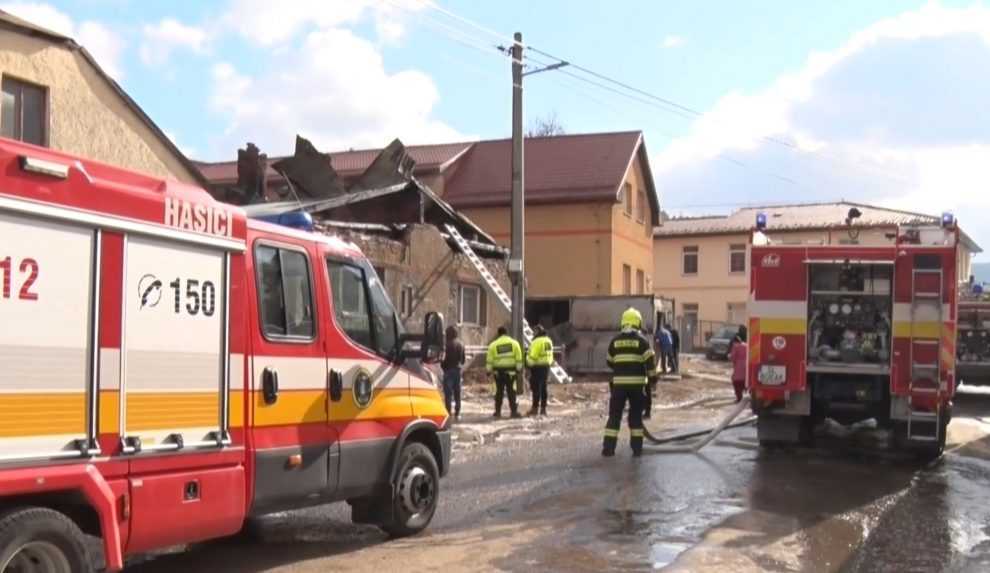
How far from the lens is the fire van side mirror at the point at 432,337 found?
7.59 meters

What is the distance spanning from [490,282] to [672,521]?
16756mm

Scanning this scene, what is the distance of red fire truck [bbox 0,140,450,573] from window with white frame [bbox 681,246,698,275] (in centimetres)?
5018

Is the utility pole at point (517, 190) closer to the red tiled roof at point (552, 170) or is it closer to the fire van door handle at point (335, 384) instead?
the fire van door handle at point (335, 384)

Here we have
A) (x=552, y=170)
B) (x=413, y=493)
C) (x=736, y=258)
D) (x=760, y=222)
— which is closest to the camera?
(x=413, y=493)

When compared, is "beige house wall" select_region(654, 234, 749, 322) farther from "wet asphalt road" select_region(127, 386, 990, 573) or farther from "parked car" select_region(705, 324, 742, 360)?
"wet asphalt road" select_region(127, 386, 990, 573)

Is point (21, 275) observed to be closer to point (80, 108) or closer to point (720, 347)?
point (80, 108)

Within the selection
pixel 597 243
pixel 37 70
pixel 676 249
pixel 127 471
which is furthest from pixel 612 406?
pixel 676 249

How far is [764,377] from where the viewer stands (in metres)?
12.4

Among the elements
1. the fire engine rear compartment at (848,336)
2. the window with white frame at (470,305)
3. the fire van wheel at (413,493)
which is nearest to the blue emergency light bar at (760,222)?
the fire engine rear compartment at (848,336)

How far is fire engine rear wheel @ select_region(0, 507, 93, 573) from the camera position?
15.8 ft

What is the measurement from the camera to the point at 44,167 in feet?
16.4

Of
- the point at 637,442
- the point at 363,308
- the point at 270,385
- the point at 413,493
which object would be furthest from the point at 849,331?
the point at 270,385

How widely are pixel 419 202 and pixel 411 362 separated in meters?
16.2

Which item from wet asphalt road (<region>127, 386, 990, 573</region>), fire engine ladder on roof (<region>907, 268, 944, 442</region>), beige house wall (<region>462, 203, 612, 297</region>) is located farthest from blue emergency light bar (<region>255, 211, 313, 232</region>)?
beige house wall (<region>462, 203, 612, 297</region>)
